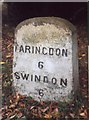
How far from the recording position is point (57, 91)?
4.71 meters

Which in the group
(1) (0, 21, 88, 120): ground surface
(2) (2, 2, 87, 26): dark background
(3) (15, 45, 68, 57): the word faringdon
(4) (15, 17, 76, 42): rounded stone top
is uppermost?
(2) (2, 2, 87, 26): dark background

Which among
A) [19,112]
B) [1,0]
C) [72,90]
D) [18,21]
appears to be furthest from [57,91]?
[1,0]

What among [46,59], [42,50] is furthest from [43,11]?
[46,59]

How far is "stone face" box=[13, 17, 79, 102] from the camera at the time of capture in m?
4.69

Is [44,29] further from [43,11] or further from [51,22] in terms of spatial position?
[43,11]

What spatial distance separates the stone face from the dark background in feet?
0.26

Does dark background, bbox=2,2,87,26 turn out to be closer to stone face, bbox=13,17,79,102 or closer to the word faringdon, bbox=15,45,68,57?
stone face, bbox=13,17,79,102

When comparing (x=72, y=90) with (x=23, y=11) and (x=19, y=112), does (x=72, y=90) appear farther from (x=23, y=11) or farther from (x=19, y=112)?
(x=23, y=11)

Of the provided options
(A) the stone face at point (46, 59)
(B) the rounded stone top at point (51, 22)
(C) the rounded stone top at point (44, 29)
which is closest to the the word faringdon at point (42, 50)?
(A) the stone face at point (46, 59)

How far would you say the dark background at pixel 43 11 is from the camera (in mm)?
4691

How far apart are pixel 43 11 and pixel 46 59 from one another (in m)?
0.69

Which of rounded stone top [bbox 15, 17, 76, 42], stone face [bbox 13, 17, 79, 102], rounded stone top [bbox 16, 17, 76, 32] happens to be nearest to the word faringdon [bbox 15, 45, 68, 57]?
stone face [bbox 13, 17, 79, 102]

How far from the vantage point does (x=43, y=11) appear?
187 inches

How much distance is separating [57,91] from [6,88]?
2.44ft
